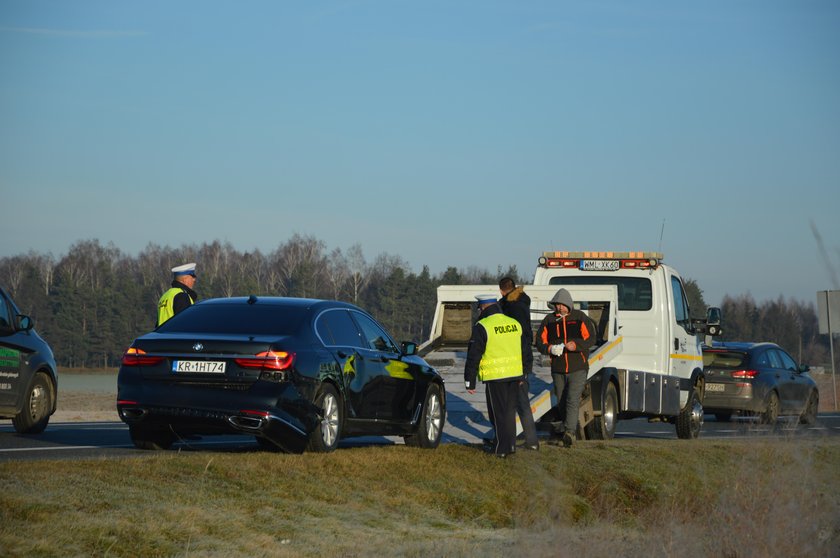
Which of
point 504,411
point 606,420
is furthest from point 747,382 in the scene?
point 504,411

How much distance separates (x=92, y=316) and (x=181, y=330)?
342ft

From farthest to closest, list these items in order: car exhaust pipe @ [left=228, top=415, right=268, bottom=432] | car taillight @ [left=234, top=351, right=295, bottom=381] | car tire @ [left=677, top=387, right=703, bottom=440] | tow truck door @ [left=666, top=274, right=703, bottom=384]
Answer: car tire @ [left=677, top=387, right=703, bottom=440] → tow truck door @ [left=666, top=274, right=703, bottom=384] → car taillight @ [left=234, top=351, right=295, bottom=381] → car exhaust pipe @ [left=228, top=415, right=268, bottom=432]

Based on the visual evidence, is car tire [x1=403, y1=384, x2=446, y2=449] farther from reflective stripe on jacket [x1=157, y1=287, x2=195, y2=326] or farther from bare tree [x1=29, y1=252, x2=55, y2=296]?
bare tree [x1=29, y1=252, x2=55, y2=296]

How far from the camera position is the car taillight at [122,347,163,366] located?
12.0 m

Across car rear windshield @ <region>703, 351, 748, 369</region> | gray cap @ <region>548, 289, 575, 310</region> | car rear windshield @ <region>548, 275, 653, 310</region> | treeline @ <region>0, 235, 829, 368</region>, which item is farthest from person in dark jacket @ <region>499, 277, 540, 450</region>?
treeline @ <region>0, 235, 829, 368</region>

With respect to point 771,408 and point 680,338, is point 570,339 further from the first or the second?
point 771,408

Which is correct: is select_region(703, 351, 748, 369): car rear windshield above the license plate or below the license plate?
below

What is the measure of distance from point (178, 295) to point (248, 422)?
351cm

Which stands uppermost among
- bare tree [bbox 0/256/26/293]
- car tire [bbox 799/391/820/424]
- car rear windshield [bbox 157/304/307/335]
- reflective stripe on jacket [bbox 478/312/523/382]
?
bare tree [bbox 0/256/26/293]

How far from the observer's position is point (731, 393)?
24.6 meters

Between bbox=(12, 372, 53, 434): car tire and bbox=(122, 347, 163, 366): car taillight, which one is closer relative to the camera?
bbox=(122, 347, 163, 366): car taillight

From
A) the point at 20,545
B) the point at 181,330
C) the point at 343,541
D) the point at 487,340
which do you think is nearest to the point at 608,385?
the point at 487,340

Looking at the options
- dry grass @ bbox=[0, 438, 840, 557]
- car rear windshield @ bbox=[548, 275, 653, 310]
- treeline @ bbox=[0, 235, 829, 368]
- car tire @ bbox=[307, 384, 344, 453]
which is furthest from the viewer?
treeline @ bbox=[0, 235, 829, 368]

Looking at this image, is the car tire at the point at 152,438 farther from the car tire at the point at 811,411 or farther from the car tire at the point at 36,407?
the car tire at the point at 811,411
